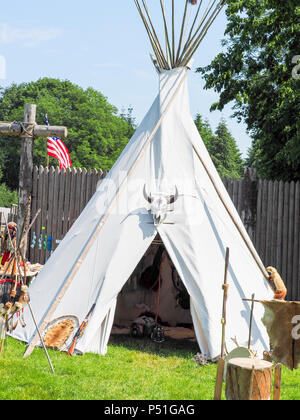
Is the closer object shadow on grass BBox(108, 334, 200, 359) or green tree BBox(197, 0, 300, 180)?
shadow on grass BBox(108, 334, 200, 359)

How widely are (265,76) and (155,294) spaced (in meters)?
7.42

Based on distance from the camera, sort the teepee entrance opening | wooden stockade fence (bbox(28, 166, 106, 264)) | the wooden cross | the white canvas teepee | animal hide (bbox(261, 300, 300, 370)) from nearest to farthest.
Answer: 1. animal hide (bbox(261, 300, 300, 370))
2. the white canvas teepee
3. the teepee entrance opening
4. the wooden cross
5. wooden stockade fence (bbox(28, 166, 106, 264))

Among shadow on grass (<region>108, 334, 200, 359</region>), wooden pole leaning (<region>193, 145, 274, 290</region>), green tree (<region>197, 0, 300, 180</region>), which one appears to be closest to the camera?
shadow on grass (<region>108, 334, 200, 359</region>)

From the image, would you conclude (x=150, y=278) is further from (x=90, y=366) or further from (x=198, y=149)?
(x=90, y=366)

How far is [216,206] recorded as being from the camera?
6266mm

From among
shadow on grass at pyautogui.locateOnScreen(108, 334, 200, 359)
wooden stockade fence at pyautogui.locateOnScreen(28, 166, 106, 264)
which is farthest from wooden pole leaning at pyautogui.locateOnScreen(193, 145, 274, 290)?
wooden stockade fence at pyautogui.locateOnScreen(28, 166, 106, 264)

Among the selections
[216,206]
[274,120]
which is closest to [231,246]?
[216,206]

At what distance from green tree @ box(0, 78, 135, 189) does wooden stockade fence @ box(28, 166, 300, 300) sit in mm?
21525

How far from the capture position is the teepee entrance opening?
7680mm

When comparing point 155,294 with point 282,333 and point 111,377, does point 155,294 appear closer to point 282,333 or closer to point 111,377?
point 111,377

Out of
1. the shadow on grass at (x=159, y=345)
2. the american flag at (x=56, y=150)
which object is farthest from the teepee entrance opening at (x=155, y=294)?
the american flag at (x=56, y=150)

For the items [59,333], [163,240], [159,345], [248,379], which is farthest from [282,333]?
[59,333]

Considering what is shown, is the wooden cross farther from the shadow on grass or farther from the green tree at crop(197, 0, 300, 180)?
the green tree at crop(197, 0, 300, 180)

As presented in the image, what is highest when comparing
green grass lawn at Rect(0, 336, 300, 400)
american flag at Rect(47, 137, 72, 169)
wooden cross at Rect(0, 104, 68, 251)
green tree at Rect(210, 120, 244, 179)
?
green tree at Rect(210, 120, 244, 179)
